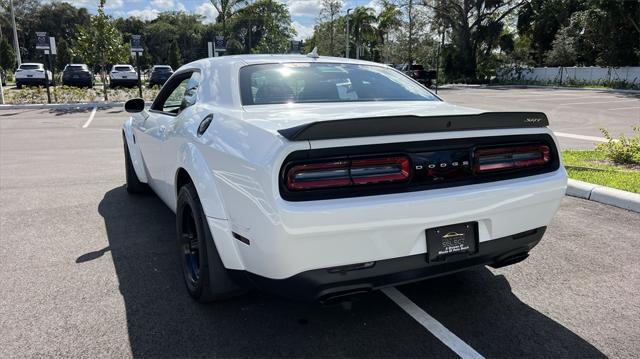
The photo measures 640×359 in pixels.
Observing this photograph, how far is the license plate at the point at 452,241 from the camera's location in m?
2.49

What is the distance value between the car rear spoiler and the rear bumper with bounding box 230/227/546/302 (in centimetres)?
63

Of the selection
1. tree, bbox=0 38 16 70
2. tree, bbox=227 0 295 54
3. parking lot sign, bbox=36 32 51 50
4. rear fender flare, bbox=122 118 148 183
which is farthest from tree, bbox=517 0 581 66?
tree, bbox=0 38 16 70

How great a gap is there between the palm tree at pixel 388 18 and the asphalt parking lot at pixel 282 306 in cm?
4775

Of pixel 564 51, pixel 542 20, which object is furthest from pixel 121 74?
pixel 542 20

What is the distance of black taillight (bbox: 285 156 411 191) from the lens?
228 centimetres

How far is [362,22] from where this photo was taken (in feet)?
173

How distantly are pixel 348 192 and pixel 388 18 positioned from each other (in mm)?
52048

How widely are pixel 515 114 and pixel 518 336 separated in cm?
124

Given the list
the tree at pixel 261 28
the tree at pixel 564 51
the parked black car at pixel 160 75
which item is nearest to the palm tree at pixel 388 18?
the tree at pixel 261 28

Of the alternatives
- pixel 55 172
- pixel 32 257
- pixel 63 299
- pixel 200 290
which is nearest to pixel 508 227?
pixel 200 290

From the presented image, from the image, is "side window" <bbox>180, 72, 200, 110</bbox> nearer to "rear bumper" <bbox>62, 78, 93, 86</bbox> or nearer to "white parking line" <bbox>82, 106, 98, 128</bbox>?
"white parking line" <bbox>82, 106, 98, 128</bbox>

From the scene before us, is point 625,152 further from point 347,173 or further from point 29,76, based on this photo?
point 29,76

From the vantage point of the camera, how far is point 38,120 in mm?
14523

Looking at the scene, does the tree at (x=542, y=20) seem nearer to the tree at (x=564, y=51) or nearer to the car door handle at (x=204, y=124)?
the tree at (x=564, y=51)
